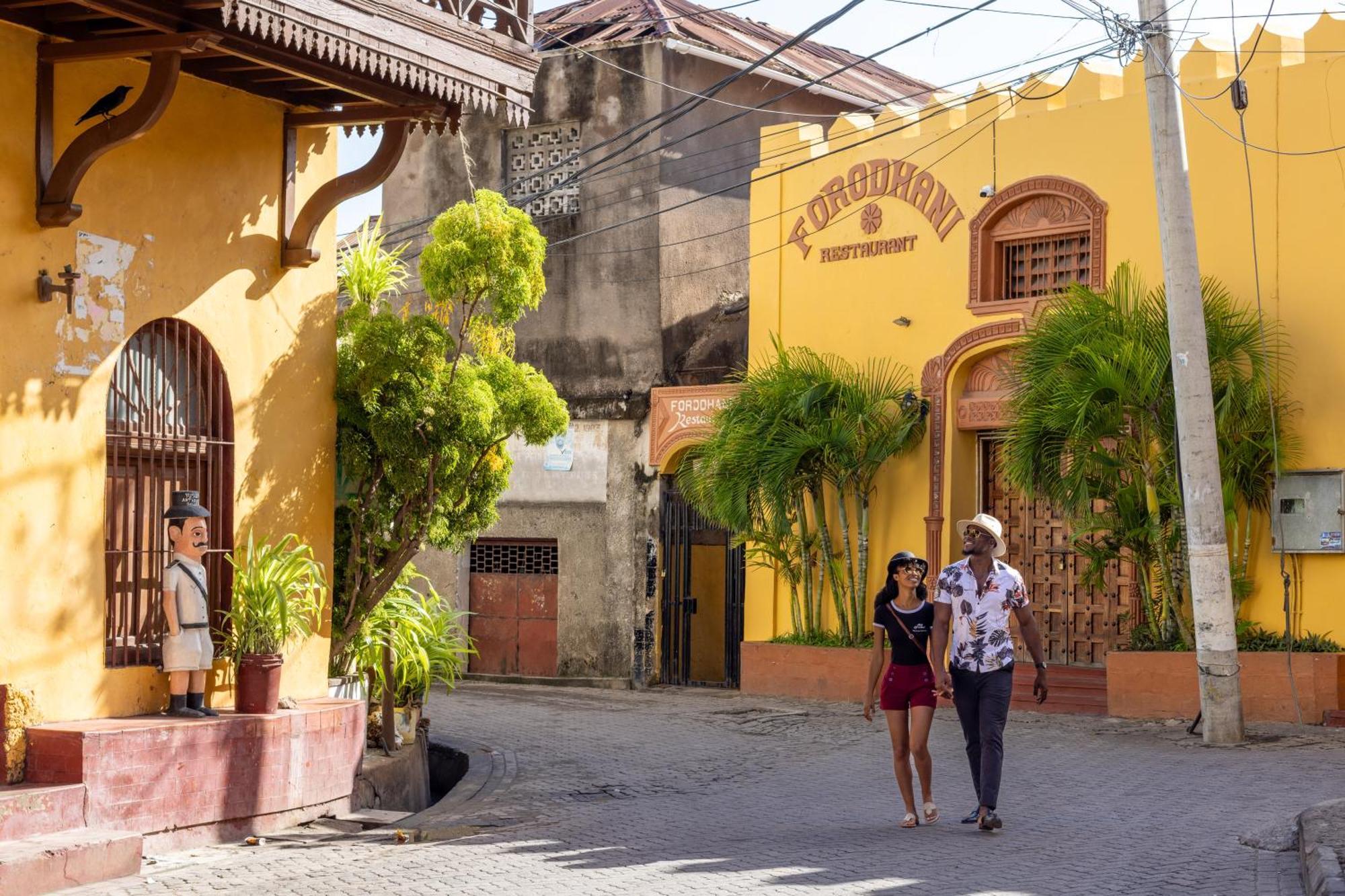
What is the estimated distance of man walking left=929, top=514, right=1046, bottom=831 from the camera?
357 inches

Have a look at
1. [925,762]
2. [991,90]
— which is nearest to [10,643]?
[925,762]

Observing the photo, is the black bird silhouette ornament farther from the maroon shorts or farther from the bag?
the maroon shorts

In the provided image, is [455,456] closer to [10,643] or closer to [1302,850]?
[10,643]

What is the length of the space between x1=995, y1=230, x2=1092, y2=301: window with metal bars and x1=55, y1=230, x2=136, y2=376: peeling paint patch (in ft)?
32.3

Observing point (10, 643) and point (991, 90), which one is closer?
point (10, 643)

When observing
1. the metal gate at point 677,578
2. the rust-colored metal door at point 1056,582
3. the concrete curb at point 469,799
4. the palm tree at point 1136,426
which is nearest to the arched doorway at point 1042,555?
the rust-colored metal door at point 1056,582

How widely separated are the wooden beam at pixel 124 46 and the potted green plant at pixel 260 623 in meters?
2.94

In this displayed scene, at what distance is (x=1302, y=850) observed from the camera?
8070 millimetres

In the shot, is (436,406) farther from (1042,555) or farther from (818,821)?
(1042,555)

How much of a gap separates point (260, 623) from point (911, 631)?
152 inches

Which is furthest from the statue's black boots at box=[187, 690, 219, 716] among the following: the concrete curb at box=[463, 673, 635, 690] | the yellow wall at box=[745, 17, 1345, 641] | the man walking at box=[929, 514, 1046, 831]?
the concrete curb at box=[463, 673, 635, 690]

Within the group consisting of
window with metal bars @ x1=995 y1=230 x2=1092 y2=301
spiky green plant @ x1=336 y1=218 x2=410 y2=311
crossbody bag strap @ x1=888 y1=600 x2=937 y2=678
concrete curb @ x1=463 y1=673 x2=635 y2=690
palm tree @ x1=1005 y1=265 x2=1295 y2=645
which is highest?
window with metal bars @ x1=995 y1=230 x2=1092 y2=301

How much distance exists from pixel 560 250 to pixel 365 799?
37.7ft

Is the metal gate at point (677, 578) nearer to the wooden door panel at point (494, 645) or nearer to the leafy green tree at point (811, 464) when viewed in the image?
the leafy green tree at point (811, 464)
